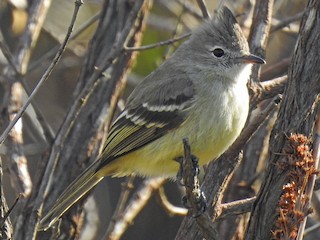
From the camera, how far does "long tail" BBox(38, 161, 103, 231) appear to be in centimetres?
439

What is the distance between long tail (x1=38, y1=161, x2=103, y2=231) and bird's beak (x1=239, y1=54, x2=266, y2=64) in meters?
1.14

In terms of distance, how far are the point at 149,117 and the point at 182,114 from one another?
26 centimetres

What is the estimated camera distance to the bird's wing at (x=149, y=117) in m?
4.48

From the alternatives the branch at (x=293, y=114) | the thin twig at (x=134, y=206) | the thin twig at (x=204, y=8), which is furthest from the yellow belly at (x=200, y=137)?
the branch at (x=293, y=114)

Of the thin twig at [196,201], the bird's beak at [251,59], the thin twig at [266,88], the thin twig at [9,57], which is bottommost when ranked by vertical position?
the thin twig at [196,201]

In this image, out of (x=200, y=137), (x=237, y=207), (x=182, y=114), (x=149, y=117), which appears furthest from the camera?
(x=149, y=117)

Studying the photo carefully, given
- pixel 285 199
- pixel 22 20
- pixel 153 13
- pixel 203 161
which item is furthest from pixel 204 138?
pixel 153 13

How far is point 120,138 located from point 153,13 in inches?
116

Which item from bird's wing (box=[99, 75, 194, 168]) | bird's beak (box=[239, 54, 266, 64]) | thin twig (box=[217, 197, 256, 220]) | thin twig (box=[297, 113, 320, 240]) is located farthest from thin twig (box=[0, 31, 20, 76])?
thin twig (box=[297, 113, 320, 240])

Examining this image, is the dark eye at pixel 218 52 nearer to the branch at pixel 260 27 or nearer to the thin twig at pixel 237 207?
the branch at pixel 260 27

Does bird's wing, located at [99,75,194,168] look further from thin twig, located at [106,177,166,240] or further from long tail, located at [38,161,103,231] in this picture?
thin twig, located at [106,177,166,240]

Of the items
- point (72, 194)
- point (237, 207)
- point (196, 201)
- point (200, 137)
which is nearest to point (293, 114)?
point (196, 201)

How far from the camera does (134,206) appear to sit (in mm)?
5082

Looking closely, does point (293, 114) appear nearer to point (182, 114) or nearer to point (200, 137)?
point (200, 137)
